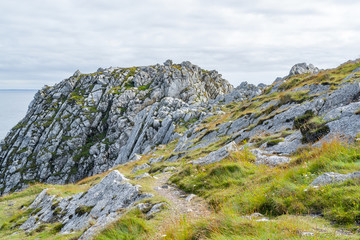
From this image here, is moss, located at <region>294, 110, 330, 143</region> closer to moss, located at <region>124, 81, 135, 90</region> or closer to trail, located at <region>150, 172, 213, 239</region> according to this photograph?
trail, located at <region>150, 172, 213, 239</region>

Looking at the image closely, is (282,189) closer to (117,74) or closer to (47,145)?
(47,145)

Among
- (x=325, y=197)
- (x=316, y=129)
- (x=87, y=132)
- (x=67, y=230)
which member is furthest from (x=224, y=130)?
(x=87, y=132)

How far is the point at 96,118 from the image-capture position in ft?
336

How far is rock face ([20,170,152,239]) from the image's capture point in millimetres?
13406

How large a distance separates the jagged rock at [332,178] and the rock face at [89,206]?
8810 mm

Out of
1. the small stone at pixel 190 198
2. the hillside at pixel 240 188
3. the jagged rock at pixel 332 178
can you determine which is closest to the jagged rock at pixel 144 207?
the hillside at pixel 240 188

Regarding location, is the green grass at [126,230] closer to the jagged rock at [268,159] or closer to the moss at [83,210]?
the jagged rock at [268,159]

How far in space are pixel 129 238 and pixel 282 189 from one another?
551 centimetres

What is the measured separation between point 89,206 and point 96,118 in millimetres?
92234

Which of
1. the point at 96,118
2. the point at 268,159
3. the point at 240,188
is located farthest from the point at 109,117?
the point at 240,188

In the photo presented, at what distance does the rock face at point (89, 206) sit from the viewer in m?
13.4

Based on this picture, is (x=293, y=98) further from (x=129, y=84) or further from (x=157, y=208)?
(x=129, y=84)

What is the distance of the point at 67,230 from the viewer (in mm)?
15156

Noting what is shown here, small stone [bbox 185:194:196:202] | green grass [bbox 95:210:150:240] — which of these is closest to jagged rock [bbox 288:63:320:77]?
small stone [bbox 185:194:196:202]
